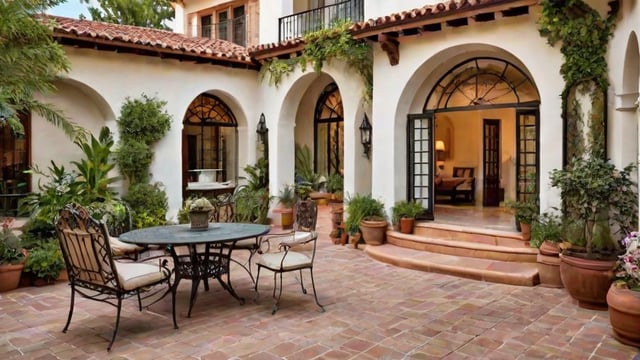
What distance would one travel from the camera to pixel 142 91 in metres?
11.0

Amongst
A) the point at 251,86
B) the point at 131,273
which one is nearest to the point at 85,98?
the point at 251,86

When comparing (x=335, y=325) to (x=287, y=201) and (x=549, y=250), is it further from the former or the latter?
(x=287, y=201)

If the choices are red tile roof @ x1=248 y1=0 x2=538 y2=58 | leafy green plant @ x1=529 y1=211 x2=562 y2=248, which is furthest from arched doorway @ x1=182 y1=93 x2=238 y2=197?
leafy green plant @ x1=529 y1=211 x2=562 y2=248

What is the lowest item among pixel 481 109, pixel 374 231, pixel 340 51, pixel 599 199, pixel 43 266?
pixel 43 266

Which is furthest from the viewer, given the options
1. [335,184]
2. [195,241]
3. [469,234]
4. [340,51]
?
[335,184]

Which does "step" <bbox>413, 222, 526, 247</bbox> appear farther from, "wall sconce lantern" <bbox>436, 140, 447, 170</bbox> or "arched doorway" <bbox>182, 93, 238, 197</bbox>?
"wall sconce lantern" <bbox>436, 140, 447, 170</bbox>

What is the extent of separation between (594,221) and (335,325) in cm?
340

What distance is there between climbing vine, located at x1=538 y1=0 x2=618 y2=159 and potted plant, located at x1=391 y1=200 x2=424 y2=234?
2.97m

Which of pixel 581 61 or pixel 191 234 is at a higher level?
pixel 581 61

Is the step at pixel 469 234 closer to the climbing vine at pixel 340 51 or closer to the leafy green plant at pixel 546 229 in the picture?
the leafy green plant at pixel 546 229

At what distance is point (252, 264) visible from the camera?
8.46m

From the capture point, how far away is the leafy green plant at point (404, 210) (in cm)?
948

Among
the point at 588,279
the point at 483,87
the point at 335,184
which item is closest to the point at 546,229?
the point at 588,279

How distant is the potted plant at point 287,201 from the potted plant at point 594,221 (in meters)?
6.70
